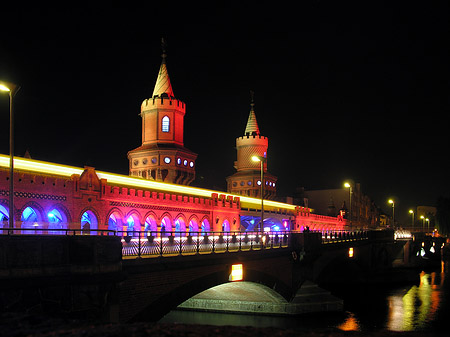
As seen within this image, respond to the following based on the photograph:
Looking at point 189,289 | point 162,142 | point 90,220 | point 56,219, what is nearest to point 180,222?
point 90,220

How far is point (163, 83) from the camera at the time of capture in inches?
2322

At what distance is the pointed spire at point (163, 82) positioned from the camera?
5844 cm

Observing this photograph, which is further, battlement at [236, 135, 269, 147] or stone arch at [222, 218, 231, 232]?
battlement at [236, 135, 269, 147]

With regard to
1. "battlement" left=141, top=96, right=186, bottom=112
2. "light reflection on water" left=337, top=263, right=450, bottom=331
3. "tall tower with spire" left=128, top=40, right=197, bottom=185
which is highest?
"battlement" left=141, top=96, right=186, bottom=112

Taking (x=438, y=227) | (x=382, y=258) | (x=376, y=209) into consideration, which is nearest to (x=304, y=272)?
(x=382, y=258)

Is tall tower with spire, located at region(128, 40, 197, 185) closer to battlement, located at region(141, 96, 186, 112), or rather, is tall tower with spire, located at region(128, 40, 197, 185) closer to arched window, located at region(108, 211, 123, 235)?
battlement, located at region(141, 96, 186, 112)

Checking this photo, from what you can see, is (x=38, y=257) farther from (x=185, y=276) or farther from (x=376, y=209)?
(x=376, y=209)

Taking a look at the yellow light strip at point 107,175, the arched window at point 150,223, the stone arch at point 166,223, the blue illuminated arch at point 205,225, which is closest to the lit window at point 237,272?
the yellow light strip at point 107,175

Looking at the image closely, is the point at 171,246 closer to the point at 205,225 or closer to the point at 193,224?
the point at 193,224

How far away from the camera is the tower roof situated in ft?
192

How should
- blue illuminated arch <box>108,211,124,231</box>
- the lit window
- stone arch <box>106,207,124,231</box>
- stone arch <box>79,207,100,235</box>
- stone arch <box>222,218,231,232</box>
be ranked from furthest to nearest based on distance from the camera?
stone arch <box>222,218,231,232</box> → blue illuminated arch <box>108,211,124,231</box> → stone arch <box>106,207,124,231</box> → stone arch <box>79,207,100,235</box> → the lit window

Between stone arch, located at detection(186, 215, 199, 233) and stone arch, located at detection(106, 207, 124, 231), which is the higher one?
stone arch, located at detection(106, 207, 124, 231)

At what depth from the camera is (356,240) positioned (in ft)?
176

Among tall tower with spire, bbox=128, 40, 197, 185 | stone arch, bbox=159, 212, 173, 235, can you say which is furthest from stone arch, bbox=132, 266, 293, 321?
tall tower with spire, bbox=128, 40, 197, 185
